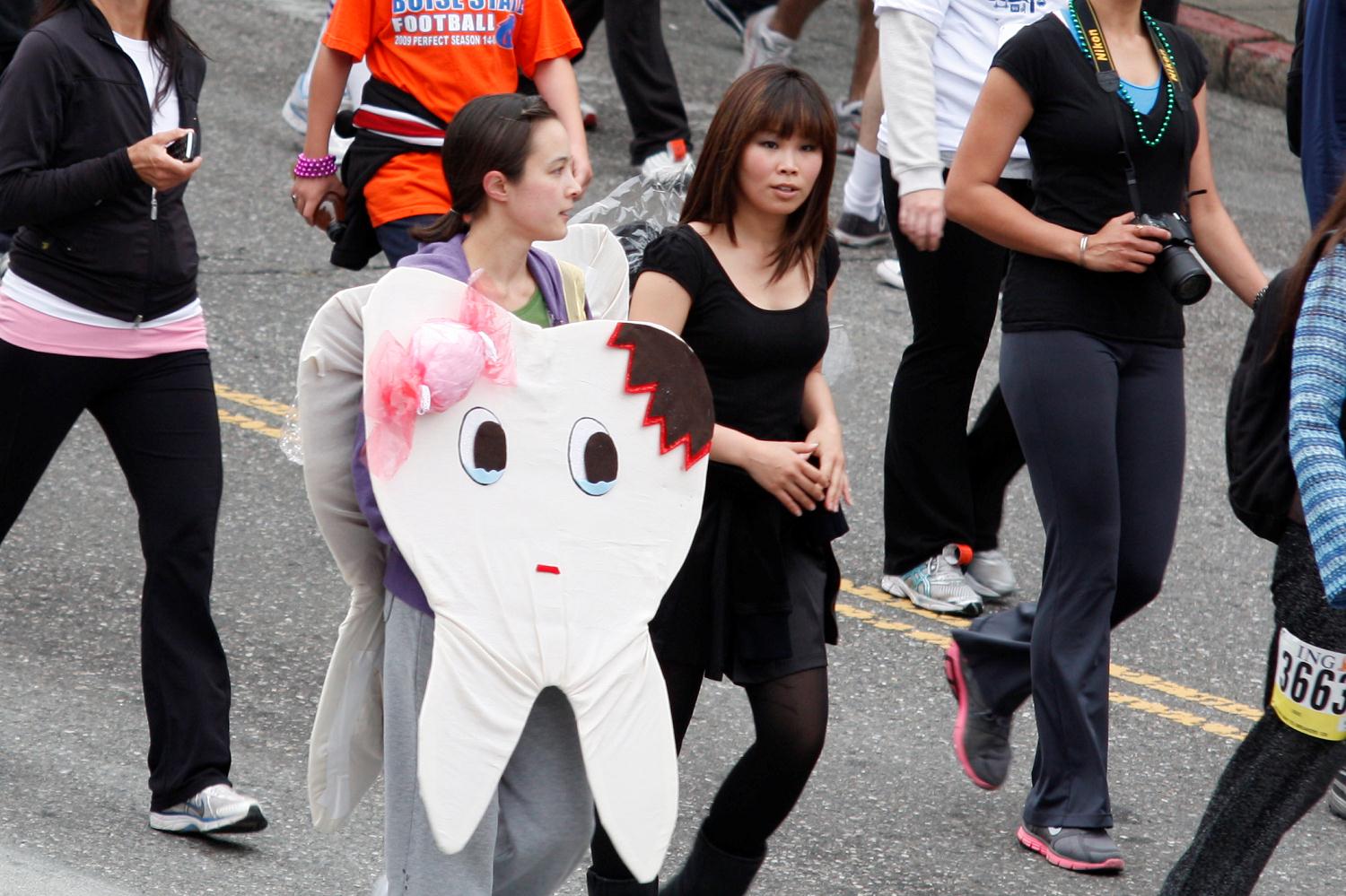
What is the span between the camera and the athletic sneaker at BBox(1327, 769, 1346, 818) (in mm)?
4512

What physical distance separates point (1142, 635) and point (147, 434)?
9.65 feet

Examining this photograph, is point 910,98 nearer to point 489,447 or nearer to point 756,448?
point 756,448

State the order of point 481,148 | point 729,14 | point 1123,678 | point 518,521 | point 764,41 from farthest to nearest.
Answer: point 729,14 < point 764,41 < point 1123,678 < point 481,148 < point 518,521

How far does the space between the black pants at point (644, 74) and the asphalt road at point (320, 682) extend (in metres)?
1.47

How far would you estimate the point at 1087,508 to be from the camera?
4.08 m

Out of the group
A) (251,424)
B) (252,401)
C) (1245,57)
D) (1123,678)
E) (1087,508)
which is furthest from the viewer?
(1245,57)

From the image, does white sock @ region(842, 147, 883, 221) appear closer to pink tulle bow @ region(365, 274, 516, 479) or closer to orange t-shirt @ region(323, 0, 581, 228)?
orange t-shirt @ region(323, 0, 581, 228)

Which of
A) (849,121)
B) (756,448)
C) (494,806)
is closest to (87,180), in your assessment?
(756,448)

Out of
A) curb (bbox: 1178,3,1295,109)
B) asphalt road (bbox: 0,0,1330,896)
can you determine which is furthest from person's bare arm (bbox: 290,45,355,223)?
curb (bbox: 1178,3,1295,109)

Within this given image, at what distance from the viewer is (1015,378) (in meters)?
4.20

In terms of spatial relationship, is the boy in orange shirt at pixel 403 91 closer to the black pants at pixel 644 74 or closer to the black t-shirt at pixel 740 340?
the black t-shirt at pixel 740 340

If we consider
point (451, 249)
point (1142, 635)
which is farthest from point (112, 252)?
point (1142, 635)

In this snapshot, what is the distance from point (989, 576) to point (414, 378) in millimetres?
3013

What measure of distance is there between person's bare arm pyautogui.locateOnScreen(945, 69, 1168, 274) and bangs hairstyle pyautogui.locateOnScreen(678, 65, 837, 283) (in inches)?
27.2
